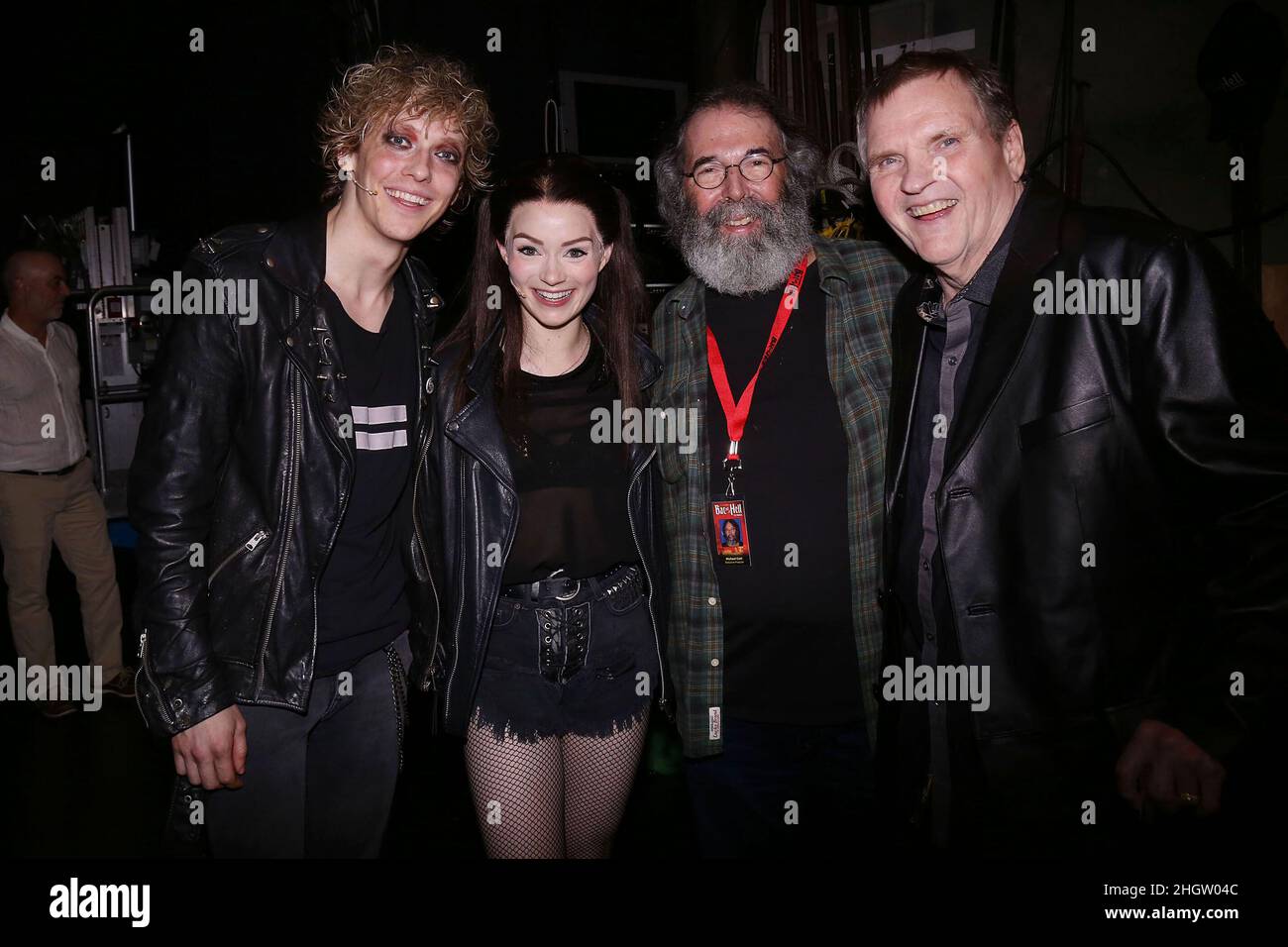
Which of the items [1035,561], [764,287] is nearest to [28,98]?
[764,287]

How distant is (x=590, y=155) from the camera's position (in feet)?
17.8

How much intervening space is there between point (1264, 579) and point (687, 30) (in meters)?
5.78

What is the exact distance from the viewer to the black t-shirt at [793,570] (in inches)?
83.3

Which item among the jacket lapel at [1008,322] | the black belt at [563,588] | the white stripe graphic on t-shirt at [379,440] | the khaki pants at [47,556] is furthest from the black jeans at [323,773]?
the khaki pants at [47,556]

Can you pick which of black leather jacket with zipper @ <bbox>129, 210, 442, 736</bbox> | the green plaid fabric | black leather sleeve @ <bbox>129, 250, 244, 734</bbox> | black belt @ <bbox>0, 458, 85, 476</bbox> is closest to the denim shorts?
the green plaid fabric

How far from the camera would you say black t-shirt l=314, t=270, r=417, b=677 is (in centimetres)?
197

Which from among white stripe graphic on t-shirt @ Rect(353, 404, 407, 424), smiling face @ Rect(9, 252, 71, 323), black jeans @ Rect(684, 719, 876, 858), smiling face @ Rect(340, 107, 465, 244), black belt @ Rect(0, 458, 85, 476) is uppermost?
smiling face @ Rect(9, 252, 71, 323)

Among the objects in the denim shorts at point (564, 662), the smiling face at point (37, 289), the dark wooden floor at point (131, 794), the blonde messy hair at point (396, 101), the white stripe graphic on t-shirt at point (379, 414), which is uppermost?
the smiling face at point (37, 289)

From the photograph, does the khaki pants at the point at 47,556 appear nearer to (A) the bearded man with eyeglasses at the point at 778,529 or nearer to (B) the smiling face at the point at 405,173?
(B) the smiling face at the point at 405,173

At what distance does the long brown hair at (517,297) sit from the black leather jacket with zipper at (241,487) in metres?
0.38

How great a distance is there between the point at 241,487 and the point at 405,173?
86cm

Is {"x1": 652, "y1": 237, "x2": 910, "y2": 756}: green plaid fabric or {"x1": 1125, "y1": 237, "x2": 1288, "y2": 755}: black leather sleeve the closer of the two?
{"x1": 1125, "y1": 237, "x2": 1288, "y2": 755}: black leather sleeve

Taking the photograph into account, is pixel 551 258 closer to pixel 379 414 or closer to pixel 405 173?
pixel 405 173

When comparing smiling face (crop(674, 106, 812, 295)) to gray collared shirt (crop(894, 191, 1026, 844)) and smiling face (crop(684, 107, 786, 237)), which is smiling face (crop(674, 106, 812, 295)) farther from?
gray collared shirt (crop(894, 191, 1026, 844))
